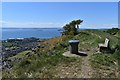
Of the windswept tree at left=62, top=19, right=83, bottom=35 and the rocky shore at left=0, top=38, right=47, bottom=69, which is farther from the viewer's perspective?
the windswept tree at left=62, top=19, right=83, bottom=35

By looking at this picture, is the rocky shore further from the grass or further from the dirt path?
the grass

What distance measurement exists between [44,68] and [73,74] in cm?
154

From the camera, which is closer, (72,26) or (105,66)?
(105,66)

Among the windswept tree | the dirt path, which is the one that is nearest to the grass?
the dirt path

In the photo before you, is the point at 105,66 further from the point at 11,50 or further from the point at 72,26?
the point at 11,50

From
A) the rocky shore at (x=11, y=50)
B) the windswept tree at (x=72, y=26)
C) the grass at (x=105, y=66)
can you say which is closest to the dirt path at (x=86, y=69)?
the grass at (x=105, y=66)

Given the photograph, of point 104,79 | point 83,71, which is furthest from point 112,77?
point 83,71

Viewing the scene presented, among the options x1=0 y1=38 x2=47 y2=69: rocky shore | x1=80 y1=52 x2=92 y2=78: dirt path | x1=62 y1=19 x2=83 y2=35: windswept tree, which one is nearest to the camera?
x1=80 y1=52 x2=92 y2=78: dirt path

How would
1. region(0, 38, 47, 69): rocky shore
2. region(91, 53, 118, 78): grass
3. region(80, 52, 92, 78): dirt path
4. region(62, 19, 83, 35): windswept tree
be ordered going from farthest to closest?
region(62, 19, 83, 35): windswept tree, region(0, 38, 47, 69): rocky shore, region(91, 53, 118, 78): grass, region(80, 52, 92, 78): dirt path

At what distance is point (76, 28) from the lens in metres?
34.2

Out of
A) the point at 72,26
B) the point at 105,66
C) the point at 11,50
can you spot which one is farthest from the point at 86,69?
the point at 11,50

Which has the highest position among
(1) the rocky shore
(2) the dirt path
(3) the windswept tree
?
(3) the windswept tree

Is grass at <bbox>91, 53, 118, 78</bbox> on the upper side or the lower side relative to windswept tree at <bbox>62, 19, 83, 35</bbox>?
lower

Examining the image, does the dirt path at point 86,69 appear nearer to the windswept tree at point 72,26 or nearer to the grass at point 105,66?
the grass at point 105,66
